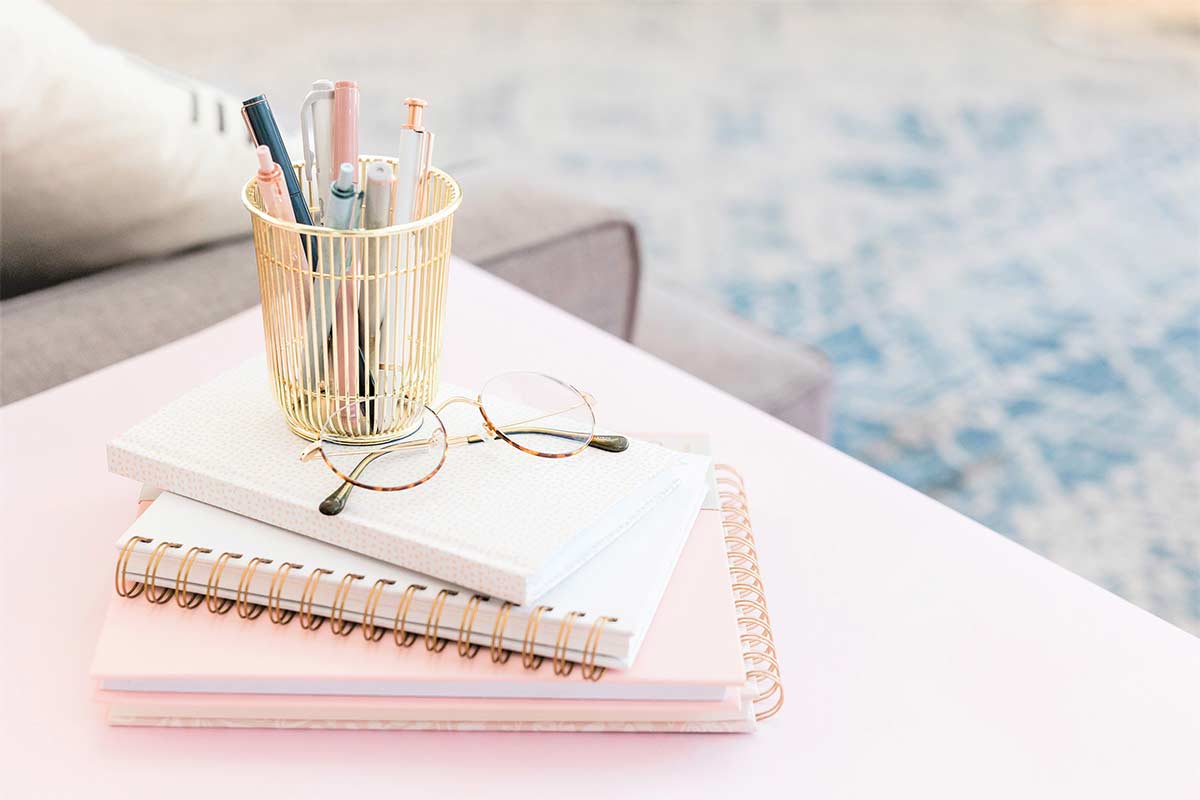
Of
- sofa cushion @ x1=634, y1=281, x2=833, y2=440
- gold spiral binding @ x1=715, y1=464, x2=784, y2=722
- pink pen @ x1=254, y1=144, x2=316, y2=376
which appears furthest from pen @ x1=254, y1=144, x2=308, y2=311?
sofa cushion @ x1=634, y1=281, x2=833, y2=440

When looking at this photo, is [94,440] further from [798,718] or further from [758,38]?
[758,38]

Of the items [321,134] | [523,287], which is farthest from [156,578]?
[523,287]

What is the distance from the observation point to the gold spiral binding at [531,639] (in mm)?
472

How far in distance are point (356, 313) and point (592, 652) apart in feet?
0.64

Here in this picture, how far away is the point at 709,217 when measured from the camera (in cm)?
233

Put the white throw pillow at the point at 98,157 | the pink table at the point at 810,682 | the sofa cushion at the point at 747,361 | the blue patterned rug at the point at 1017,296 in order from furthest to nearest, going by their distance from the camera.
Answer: the blue patterned rug at the point at 1017,296 < the sofa cushion at the point at 747,361 < the white throw pillow at the point at 98,157 < the pink table at the point at 810,682

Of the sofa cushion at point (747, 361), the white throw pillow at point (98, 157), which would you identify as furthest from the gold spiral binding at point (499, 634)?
the sofa cushion at point (747, 361)

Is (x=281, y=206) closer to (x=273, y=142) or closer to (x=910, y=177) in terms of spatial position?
(x=273, y=142)

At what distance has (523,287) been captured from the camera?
106cm

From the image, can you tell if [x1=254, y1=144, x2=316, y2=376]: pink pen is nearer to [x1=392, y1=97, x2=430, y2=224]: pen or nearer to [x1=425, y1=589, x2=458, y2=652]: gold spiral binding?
[x1=392, y1=97, x2=430, y2=224]: pen

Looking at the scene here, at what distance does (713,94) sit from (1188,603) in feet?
6.33

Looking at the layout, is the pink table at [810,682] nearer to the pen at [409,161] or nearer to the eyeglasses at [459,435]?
the eyeglasses at [459,435]

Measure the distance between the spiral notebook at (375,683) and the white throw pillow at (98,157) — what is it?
487 millimetres

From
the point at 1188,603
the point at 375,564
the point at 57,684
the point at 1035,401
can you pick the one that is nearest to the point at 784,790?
the point at 375,564
